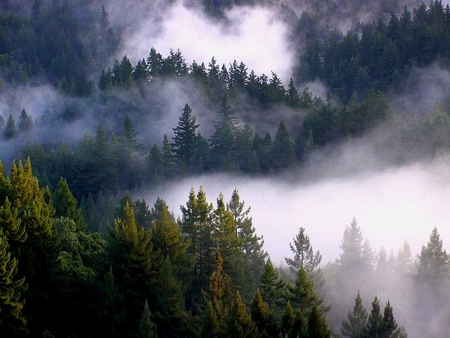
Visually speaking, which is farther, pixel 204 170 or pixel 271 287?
pixel 204 170

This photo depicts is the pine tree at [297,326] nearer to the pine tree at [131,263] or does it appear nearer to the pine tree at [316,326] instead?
the pine tree at [316,326]

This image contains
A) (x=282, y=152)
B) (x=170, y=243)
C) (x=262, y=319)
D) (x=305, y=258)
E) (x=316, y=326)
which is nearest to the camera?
(x=316, y=326)

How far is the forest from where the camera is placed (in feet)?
110

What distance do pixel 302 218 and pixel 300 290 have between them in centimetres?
4736

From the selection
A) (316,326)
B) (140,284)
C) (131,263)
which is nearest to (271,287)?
(140,284)

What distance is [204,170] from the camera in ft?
274

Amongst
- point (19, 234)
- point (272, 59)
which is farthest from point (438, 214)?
point (272, 59)

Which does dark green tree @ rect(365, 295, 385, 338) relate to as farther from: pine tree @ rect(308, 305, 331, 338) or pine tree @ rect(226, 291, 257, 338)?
pine tree @ rect(226, 291, 257, 338)

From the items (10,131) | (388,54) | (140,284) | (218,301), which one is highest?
(388,54)

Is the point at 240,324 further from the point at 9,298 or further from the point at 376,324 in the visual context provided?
the point at 376,324

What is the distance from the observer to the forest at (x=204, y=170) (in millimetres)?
33656

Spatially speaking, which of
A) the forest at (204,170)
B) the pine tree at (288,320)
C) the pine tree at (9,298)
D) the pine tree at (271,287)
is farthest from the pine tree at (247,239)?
the pine tree at (9,298)

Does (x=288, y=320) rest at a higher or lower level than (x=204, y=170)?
lower

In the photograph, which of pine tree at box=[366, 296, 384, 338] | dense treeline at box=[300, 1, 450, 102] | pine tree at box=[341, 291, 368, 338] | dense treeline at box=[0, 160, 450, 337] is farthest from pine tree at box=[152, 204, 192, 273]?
dense treeline at box=[300, 1, 450, 102]
